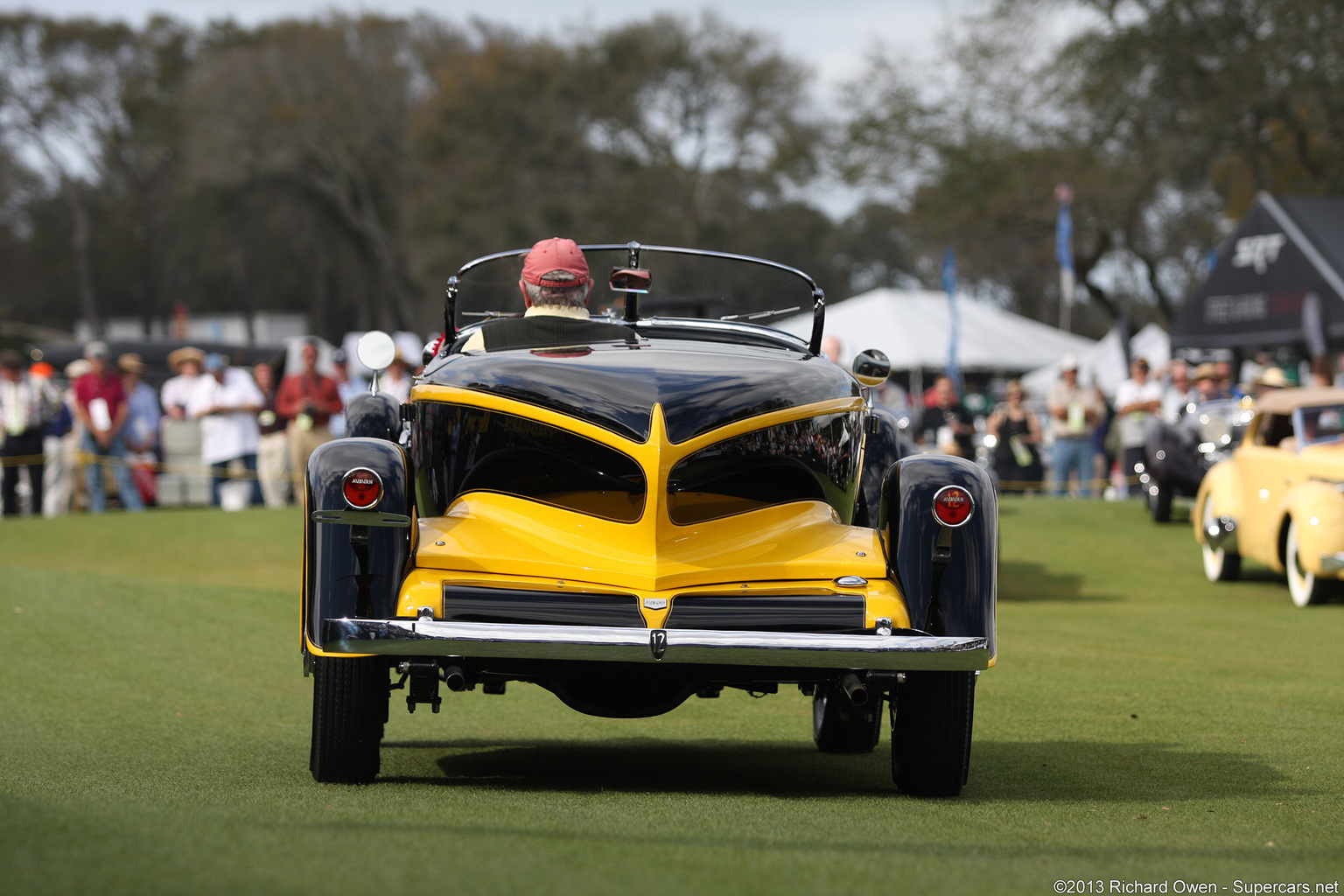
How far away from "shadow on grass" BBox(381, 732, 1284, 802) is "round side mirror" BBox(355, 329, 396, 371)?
157cm

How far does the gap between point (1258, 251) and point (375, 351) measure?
71.0 feet

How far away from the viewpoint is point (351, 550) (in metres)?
4.82

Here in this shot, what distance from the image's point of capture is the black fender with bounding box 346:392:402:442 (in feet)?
19.9

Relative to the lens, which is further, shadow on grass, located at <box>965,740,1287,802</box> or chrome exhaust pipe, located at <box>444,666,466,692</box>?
shadow on grass, located at <box>965,740,1287,802</box>

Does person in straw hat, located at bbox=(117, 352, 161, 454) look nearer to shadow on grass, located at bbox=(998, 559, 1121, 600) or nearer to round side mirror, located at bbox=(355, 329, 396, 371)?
shadow on grass, located at bbox=(998, 559, 1121, 600)

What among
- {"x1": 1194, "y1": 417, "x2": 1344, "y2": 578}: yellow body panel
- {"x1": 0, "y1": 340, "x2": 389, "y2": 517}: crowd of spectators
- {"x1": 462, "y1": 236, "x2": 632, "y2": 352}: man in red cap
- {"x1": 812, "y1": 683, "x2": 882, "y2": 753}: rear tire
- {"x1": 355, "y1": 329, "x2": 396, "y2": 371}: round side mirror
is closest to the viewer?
{"x1": 462, "y1": 236, "x2": 632, "y2": 352}: man in red cap

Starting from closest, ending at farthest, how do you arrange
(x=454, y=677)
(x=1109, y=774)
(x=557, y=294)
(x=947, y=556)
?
1. (x=454, y=677)
2. (x=947, y=556)
3. (x=1109, y=774)
4. (x=557, y=294)

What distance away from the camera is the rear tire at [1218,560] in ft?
45.0

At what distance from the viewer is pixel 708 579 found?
483 centimetres

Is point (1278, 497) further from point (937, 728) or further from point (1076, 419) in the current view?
point (937, 728)

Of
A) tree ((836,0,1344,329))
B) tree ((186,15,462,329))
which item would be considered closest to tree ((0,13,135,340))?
tree ((186,15,462,329))

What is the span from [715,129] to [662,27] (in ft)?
12.3

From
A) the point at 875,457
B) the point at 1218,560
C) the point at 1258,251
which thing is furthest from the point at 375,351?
the point at 1258,251

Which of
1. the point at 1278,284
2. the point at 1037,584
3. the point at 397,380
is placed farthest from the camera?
the point at 1278,284
